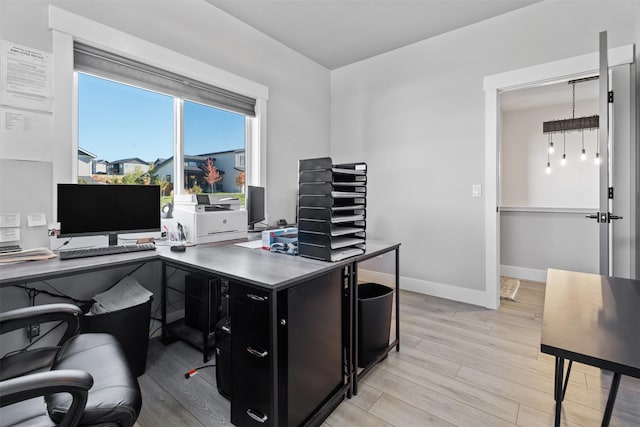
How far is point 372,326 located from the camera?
1.89 meters

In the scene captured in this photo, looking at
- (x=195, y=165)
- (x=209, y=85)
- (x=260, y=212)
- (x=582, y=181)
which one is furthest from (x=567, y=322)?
(x=582, y=181)

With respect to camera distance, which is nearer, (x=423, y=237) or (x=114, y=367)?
(x=114, y=367)

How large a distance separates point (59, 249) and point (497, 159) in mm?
3592

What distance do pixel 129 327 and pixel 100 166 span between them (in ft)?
3.92

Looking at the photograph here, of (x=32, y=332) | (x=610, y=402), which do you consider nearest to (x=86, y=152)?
(x=32, y=332)

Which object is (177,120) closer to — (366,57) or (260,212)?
(260,212)

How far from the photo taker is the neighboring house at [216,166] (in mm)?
2609

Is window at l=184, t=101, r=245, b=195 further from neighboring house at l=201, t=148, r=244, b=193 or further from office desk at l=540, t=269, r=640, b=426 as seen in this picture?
office desk at l=540, t=269, r=640, b=426

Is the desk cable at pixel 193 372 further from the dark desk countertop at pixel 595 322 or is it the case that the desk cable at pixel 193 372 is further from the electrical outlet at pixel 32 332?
the dark desk countertop at pixel 595 322

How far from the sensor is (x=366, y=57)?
149 inches

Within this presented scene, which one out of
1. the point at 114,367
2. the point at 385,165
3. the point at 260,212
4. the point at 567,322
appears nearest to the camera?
the point at 567,322

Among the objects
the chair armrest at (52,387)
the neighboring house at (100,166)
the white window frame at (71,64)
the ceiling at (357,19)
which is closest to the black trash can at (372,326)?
the chair armrest at (52,387)

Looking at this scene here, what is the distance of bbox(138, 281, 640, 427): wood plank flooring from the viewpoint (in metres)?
1.53

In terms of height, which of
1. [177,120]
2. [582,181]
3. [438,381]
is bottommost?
[438,381]
